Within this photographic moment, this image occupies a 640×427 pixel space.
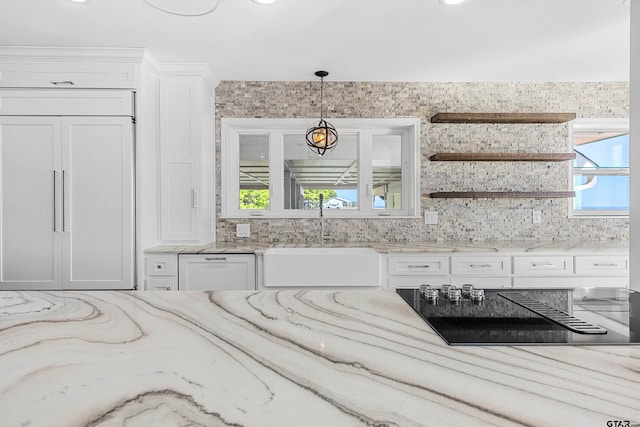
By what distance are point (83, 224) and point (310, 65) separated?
210cm

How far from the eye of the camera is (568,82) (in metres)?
3.42

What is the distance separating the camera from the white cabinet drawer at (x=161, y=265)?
2791mm

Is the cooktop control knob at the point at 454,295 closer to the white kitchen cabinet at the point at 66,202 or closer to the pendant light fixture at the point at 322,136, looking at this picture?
the pendant light fixture at the point at 322,136

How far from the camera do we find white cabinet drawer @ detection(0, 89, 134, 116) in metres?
2.67

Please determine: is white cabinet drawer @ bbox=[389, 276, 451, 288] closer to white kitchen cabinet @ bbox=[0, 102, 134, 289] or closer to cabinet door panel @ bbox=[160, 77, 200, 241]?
cabinet door panel @ bbox=[160, 77, 200, 241]

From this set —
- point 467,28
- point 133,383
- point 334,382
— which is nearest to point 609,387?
point 334,382

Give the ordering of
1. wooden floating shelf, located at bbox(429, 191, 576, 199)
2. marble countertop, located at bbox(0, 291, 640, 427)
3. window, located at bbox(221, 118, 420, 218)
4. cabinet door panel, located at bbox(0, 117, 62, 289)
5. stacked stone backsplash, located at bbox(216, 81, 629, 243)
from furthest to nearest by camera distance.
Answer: window, located at bbox(221, 118, 420, 218)
stacked stone backsplash, located at bbox(216, 81, 629, 243)
wooden floating shelf, located at bbox(429, 191, 576, 199)
cabinet door panel, located at bbox(0, 117, 62, 289)
marble countertop, located at bbox(0, 291, 640, 427)

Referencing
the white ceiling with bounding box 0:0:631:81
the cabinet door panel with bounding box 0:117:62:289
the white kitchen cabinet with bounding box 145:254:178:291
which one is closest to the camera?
the white ceiling with bounding box 0:0:631:81

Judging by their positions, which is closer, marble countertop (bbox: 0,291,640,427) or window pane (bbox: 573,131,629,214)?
marble countertop (bbox: 0,291,640,427)

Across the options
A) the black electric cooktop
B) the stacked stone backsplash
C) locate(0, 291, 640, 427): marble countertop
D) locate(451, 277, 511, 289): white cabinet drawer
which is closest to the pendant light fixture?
the stacked stone backsplash

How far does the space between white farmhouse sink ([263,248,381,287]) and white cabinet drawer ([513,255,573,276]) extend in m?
1.09

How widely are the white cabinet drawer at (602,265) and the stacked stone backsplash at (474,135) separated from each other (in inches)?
25.5

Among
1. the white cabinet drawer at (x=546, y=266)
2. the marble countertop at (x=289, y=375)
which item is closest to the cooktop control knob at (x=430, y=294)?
the marble countertop at (x=289, y=375)

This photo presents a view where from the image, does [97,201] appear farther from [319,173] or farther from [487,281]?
[487,281]
